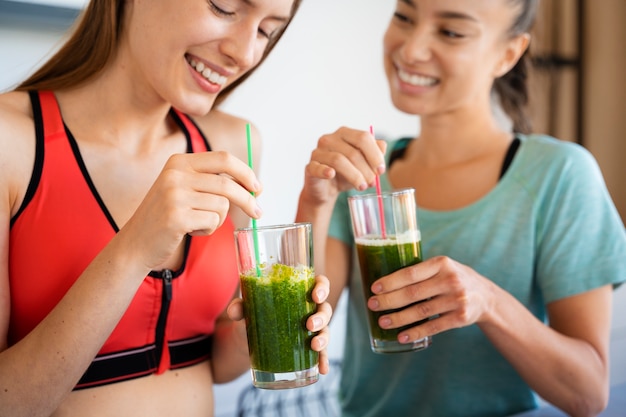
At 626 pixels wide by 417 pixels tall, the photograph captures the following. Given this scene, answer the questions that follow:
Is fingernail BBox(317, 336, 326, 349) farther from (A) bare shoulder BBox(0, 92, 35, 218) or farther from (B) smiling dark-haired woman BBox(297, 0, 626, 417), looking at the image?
(A) bare shoulder BBox(0, 92, 35, 218)

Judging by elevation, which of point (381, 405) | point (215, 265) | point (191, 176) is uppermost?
point (191, 176)

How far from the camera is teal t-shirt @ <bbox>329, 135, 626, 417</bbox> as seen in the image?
172 centimetres

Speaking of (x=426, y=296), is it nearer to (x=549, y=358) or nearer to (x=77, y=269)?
(x=549, y=358)

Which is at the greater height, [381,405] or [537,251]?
[537,251]

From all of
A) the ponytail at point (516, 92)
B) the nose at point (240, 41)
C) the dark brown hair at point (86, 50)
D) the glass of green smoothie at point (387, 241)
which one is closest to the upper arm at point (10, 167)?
the dark brown hair at point (86, 50)

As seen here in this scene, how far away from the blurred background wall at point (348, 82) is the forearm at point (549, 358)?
48.0 inches

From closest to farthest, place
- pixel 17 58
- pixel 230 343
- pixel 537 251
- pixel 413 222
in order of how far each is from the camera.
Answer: pixel 413 222 < pixel 230 343 < pixel 537 251 < pixel 17 58

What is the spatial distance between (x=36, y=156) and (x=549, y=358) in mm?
1210

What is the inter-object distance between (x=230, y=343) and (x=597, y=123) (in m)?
3.21

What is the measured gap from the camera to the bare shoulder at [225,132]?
1721 mm

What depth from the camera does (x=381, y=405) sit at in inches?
74.7

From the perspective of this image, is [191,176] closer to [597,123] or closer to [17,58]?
[17,58]

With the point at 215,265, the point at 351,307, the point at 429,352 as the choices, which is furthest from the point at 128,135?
the point at 429,352

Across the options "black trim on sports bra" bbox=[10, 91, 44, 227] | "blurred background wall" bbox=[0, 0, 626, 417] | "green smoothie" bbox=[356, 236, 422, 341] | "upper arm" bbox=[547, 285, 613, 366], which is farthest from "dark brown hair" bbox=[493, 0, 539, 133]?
"black trim on sports bra" bbox=[10, 91, 44, 227]
